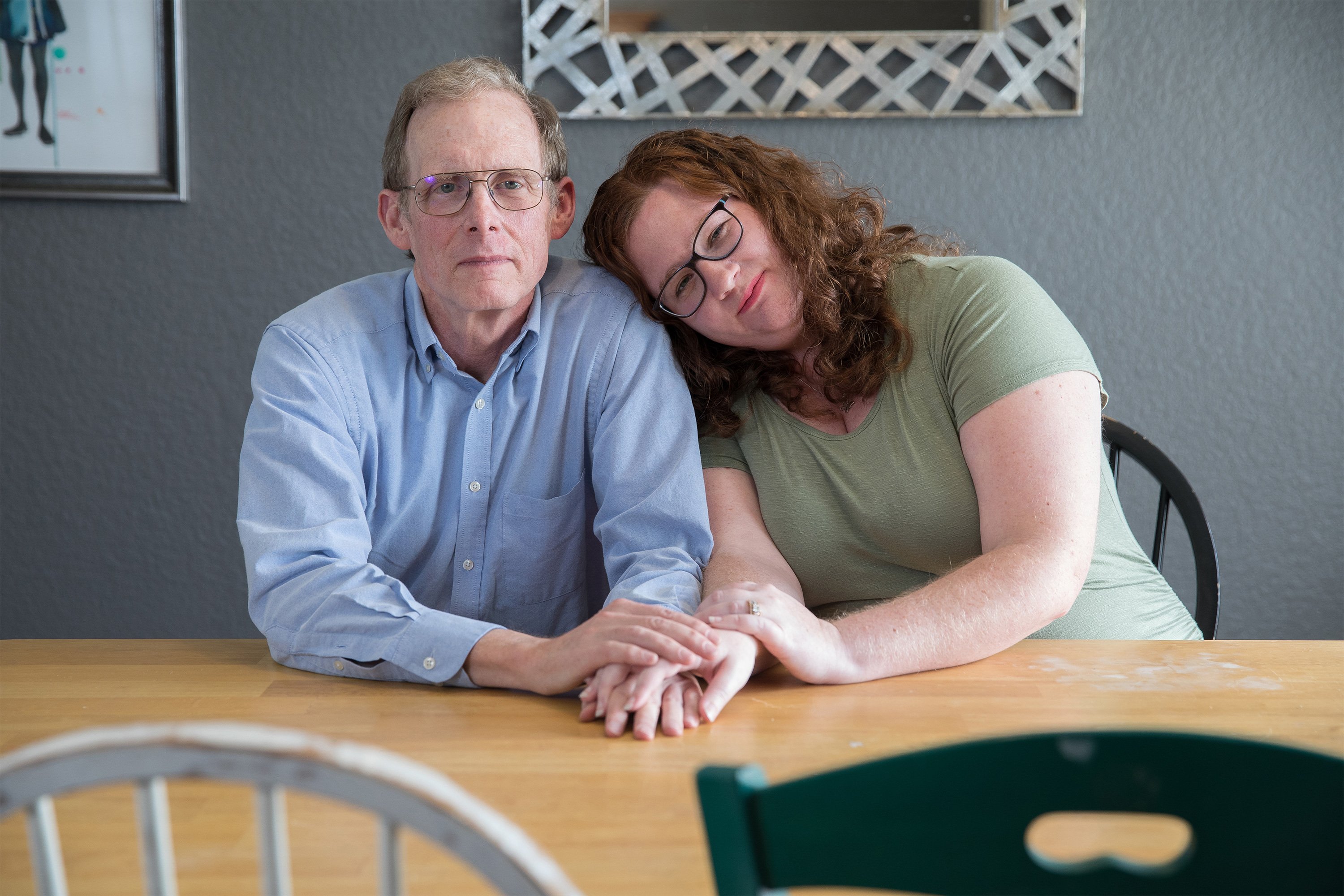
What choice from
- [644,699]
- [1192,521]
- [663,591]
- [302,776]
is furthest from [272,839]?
[1192,521]

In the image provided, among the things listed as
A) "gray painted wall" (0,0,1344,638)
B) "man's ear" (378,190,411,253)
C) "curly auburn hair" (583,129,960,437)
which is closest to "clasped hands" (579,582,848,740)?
"curly auburn hair" (583,129,960,437)

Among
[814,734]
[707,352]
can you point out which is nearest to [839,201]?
[707,352]

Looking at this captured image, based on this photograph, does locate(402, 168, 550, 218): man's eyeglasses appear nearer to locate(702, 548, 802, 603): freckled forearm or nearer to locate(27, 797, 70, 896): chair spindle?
locate(702, 548, 802, 603): freckled forearm

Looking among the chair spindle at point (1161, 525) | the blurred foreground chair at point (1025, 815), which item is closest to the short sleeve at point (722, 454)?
the chair spindle at point (1161, 525)

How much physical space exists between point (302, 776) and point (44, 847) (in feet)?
0.42

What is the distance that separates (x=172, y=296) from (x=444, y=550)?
1.43 m

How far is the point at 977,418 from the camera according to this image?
4.26 feet

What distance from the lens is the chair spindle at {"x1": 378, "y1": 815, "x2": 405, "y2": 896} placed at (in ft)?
1.29

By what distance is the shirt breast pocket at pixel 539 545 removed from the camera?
4.64ft

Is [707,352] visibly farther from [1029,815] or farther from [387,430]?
[1029,815]

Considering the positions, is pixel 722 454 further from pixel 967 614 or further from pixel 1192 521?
pixel 1192 521

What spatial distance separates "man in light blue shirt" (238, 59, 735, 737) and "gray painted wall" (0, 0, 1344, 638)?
0.99 metres

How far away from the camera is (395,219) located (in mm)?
1512

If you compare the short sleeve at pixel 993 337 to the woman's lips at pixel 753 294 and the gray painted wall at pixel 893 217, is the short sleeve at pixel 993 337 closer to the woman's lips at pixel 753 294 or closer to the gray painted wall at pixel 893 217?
the woman's lips at pixel 753 294
